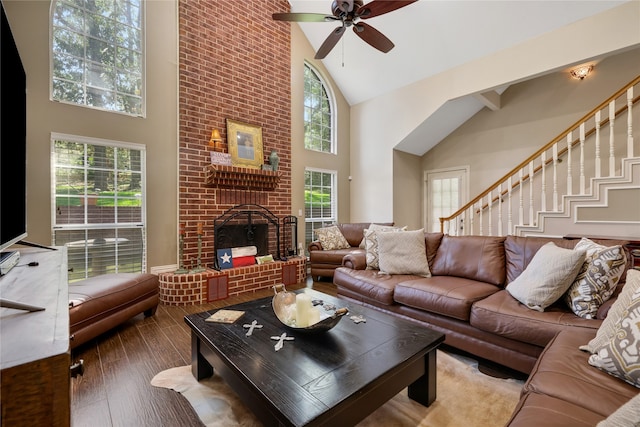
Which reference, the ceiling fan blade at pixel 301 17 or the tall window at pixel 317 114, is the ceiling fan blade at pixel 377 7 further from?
the tall window at pixel 317 114

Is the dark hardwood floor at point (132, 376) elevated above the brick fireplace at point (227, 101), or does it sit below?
below

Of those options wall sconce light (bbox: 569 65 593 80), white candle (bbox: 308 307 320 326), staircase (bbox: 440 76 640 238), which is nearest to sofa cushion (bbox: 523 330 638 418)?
white candle (bbox: 308 307 320 326)

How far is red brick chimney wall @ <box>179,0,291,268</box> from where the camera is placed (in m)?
3.87

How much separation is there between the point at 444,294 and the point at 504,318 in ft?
1.45

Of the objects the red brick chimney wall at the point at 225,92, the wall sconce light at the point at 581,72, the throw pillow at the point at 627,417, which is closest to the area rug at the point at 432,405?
the throw pillow at the point at 627,417

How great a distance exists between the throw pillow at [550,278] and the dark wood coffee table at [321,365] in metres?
0.82

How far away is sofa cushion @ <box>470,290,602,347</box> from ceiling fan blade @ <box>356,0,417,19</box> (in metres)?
2.77

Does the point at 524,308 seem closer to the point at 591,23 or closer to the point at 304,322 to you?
the point at 304,322

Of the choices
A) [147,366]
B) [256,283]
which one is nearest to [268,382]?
[147,366]

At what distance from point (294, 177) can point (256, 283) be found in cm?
212

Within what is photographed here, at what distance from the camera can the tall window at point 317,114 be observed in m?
5.52

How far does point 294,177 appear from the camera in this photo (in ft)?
16.9

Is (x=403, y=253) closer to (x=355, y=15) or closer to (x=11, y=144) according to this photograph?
(x=355, y=15)

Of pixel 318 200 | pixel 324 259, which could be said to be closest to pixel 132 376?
pixel 324 259
